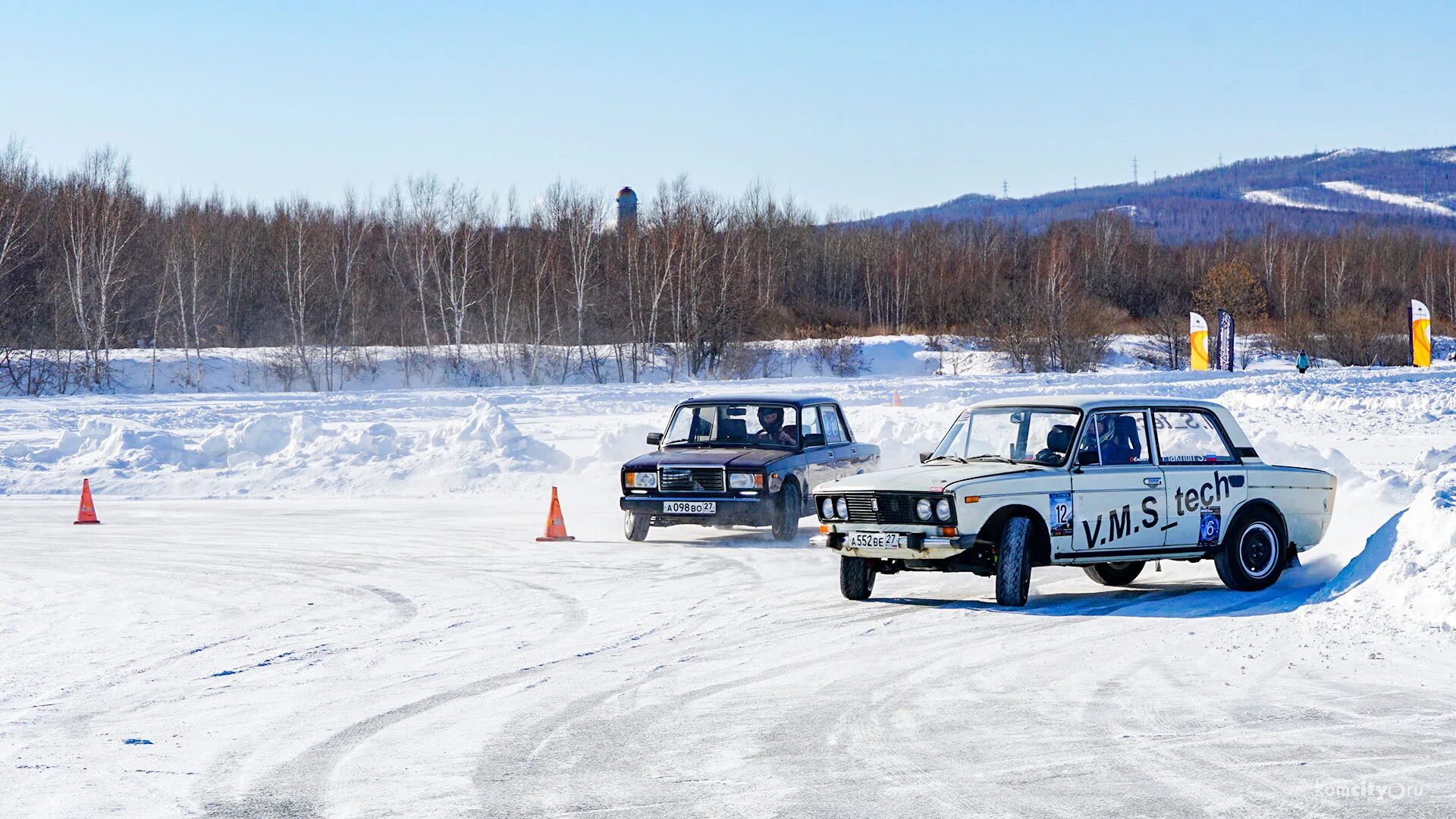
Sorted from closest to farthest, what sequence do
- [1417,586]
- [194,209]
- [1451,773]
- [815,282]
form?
[1451,773]
[1417,586]
[194,209]
[815,282]

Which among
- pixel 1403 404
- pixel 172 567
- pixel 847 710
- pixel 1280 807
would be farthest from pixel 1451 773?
pixel 1403 404

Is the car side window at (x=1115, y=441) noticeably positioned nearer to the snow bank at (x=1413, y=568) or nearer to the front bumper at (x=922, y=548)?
the front bumper at (x=922, y=548)

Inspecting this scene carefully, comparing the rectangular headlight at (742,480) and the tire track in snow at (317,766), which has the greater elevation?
the rectangular headlight at (742,480)

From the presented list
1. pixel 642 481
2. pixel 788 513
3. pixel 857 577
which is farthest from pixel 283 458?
pixel 857 577

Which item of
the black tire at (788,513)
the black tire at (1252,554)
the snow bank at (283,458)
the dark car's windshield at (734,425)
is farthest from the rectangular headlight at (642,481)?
the snow bank at (283,458)

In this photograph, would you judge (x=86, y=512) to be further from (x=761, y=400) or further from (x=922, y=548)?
(x=922, y=548)

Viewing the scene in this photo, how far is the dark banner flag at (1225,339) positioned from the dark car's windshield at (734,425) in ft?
153

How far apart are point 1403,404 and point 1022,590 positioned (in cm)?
2737

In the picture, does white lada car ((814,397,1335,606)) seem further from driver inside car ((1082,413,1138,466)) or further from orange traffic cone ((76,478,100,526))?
orange traffic cone ((76,478,100,526))

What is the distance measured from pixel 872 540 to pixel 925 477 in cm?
67

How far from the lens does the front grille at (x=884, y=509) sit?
10609mm

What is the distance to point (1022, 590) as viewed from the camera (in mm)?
10680

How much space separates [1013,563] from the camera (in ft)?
34.7

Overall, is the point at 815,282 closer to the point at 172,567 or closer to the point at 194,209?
the point at 194,209
